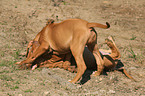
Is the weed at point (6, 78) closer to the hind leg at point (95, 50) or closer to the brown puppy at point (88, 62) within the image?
the brown puppy at point (88, 62)

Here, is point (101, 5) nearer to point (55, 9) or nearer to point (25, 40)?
point (55, 9)

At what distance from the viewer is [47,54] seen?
4902 millimetres

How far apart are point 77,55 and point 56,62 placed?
1039 mm

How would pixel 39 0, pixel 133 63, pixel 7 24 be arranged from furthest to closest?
pixel 39 0 < pixel 7 24 < pixel 133 63

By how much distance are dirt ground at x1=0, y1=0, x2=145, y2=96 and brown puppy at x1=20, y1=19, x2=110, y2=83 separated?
0.39m

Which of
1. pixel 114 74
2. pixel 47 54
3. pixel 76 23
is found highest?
pixel 76 23

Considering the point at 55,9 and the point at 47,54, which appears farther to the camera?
the point at 55,9

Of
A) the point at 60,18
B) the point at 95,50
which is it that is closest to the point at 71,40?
the point at 95,50

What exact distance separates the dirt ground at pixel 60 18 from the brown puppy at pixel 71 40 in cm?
39

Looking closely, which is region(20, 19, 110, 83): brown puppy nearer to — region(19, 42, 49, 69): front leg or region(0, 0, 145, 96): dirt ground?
region(19, 42, 49, 69): front leg

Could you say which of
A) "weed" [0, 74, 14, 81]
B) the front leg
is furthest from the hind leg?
"weed" [0, 74, 14, 81]

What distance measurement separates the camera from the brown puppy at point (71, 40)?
415cm

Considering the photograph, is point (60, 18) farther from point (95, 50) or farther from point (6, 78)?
point (6, 78)

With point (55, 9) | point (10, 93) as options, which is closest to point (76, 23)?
point (10, 93)
